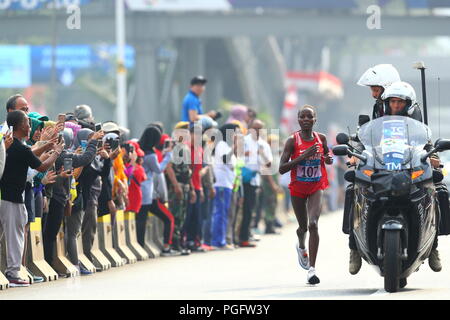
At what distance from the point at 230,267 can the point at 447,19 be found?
28.6 meters

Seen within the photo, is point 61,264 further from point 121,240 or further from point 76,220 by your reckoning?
point 121,240

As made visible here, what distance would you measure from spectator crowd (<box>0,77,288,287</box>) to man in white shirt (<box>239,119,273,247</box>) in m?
0.02

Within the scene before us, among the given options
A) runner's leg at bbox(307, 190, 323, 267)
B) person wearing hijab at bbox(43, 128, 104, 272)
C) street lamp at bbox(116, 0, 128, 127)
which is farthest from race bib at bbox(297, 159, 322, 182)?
street lamp at bbox(116, 0, 128, 127)

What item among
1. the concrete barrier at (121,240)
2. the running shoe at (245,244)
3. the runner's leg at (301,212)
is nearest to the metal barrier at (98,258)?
the concrete barrier at (121,240)

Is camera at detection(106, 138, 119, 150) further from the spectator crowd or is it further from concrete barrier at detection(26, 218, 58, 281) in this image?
concrete barrier at detection(26, 218, 58, 281)

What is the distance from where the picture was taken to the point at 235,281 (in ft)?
54.0

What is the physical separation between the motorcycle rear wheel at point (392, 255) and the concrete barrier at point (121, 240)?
7352 millimetres

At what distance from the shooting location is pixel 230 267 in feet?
62.7

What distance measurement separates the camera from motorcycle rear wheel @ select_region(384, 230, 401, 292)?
44.4 feet

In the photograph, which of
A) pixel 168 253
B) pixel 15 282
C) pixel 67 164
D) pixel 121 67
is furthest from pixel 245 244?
pixel 121 67

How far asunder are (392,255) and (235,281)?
3.27 m

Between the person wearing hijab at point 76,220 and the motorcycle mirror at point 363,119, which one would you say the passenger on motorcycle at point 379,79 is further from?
the person wearing hijab at point 76,220

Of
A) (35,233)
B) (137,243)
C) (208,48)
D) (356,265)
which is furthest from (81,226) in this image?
(208,48)

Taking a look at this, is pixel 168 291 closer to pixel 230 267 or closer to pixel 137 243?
pixel 230 267
